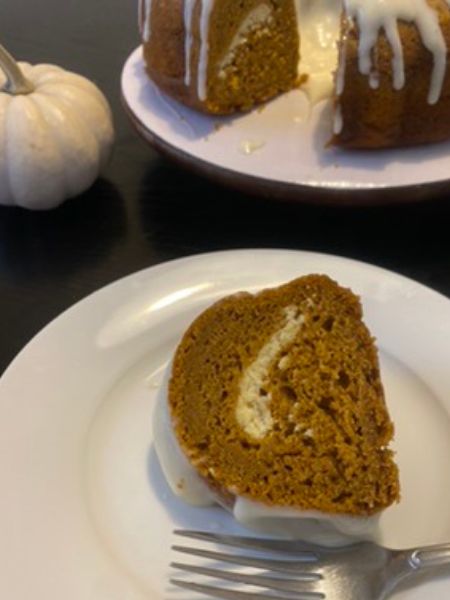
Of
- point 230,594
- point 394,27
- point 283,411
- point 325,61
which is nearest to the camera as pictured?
point 230,594

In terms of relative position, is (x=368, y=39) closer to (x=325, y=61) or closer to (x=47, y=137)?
(x=325, y=61)

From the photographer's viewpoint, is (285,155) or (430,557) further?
(285,155)

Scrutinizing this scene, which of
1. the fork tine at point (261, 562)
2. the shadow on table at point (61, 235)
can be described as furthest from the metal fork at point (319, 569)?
the shadow on table at point (61, 235)

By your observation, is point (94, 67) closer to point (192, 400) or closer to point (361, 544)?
point (192, 400)

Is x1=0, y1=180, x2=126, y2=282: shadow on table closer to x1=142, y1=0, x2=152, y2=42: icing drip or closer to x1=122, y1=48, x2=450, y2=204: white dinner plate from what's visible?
x1=122, y1=48, x2=450, y2=204: white dinner plate

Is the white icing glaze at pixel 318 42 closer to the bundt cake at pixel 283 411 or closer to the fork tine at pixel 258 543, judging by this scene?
the bundt cake at pixel 283 411

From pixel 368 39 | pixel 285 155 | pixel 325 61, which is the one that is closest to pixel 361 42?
pixel 368 39

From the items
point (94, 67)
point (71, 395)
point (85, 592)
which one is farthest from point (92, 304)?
point (94, 67)

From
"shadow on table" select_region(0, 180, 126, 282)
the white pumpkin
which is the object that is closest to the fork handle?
"shadow on table" select_region(0, 180, 126, 282)
